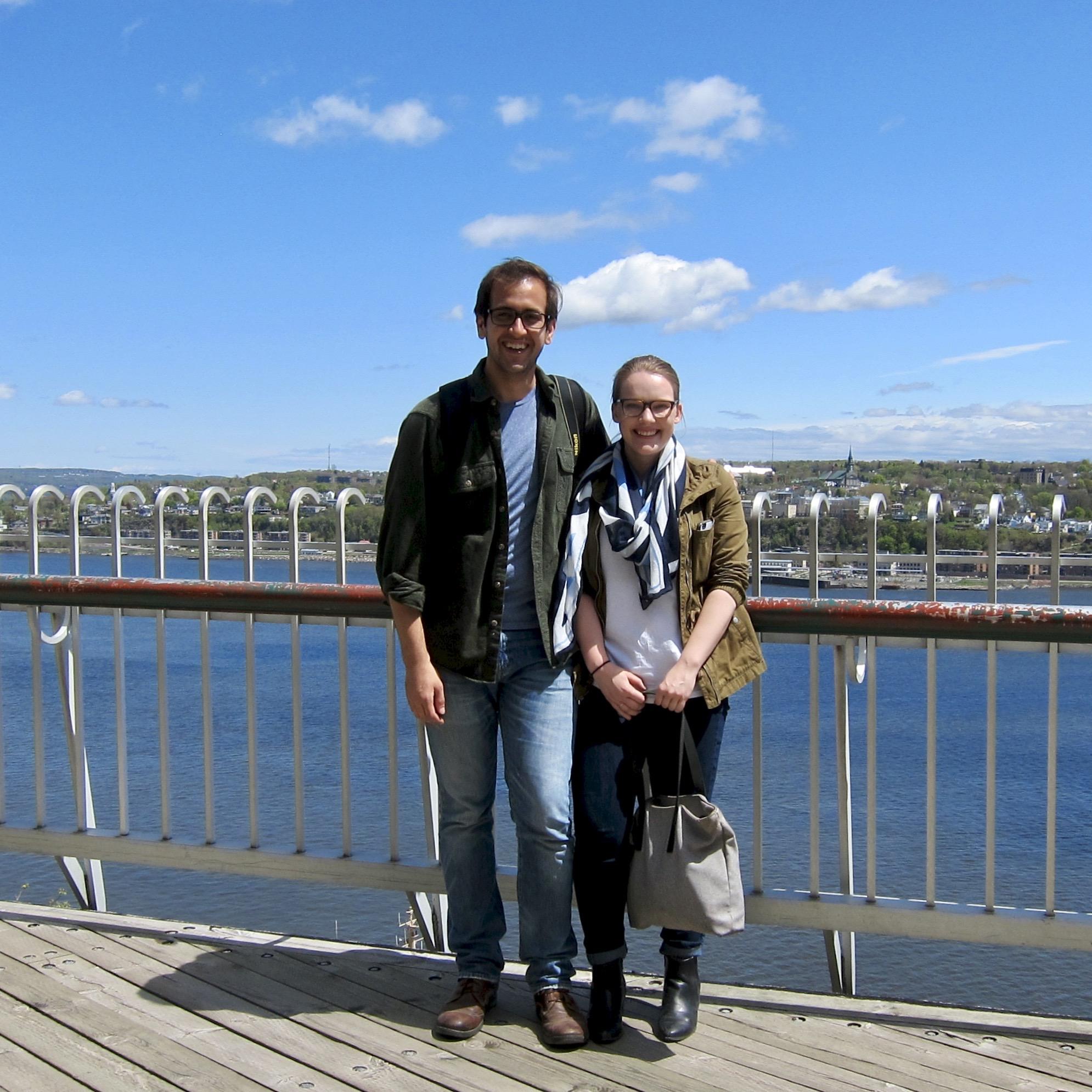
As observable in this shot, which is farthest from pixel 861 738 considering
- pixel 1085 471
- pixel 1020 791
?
pixel 1085 471

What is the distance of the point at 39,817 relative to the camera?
3.56 metres

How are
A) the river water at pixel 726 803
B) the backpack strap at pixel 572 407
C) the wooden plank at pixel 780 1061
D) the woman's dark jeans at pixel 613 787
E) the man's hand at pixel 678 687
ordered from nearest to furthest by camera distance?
the wooden plank at pixel 780 1061
the man's hand at pixel 678 687
the woman's dark jeans at pixel 613 787
the backpack strap at pixel 572 407
the river water at pixel 726 803

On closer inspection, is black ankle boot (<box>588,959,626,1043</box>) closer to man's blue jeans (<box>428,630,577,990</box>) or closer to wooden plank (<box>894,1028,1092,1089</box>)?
man's blue jeans (<box>428,630,577,990</box>)

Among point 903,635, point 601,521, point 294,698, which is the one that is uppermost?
point 601,521

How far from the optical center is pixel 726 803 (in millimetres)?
16812

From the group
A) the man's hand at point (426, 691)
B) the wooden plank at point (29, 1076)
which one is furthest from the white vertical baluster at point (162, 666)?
the man's hand at point (426, 691)

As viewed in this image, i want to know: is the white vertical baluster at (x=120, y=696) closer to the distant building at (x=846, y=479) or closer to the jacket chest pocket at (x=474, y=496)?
the jacket chest pocket at (x=474, y=496)

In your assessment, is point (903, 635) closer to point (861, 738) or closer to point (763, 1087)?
point (763, 1087)

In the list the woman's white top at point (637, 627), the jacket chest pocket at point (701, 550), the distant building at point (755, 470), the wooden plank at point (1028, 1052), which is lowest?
the wooden plank at point (1028, 1052)

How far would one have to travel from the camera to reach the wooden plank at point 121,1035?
2.43 m

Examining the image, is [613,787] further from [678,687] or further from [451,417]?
[451,417]

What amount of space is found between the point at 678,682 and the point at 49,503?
2.68 m

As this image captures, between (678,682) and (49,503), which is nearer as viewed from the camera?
(678,682)

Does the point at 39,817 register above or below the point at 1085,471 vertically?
below
